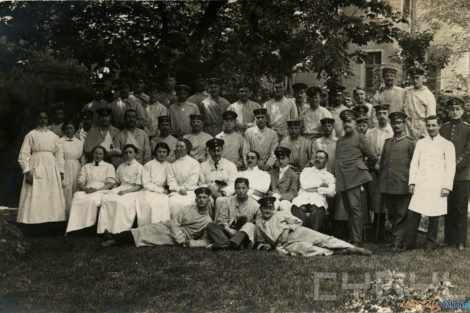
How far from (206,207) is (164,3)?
5.44 metres

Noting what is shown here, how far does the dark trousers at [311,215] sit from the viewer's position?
26.6 ft

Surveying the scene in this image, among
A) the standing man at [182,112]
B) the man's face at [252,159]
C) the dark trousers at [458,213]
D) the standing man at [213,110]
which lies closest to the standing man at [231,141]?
the man's face at [252,159]

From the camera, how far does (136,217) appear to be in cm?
838

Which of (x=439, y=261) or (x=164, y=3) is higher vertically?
(x=164, y=3)

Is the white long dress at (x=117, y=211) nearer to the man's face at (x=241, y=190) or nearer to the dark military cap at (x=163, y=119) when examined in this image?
the dark military cap at (x=163, y=119)

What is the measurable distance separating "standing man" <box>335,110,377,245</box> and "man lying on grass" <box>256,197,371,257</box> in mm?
628

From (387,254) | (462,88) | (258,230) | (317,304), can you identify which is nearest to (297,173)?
(258,230)

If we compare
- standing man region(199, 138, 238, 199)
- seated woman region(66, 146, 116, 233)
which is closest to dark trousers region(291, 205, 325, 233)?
standing man region(199, 138, 238, 199)

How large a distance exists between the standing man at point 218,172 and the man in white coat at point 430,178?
2.65 meters

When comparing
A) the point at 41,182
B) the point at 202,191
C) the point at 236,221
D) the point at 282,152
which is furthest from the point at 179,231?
the point at 41,182

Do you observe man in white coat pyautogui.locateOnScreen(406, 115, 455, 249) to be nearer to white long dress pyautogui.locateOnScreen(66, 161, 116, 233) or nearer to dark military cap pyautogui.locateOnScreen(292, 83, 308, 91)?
dark military cap pyautogui.locateOnScreen(292, 83, 308, 91)

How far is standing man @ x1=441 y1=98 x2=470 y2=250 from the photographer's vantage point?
747cm

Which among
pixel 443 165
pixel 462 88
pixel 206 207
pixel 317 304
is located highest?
pixel 462 88

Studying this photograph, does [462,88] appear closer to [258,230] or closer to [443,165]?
[443,165]
